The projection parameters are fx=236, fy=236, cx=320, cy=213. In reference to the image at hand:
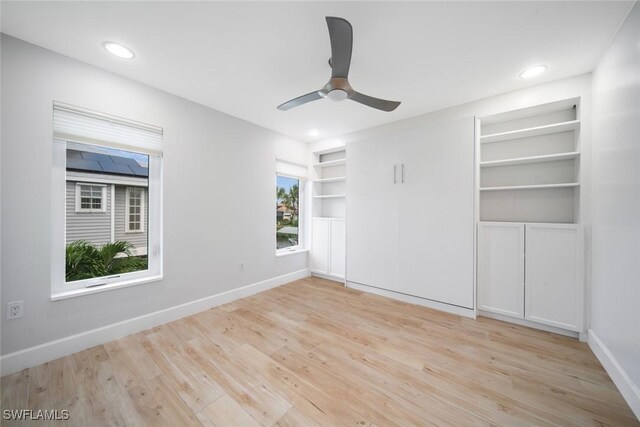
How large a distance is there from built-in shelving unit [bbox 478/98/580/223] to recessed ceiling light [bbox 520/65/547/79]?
0.38 meters

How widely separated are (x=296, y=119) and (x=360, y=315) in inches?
106

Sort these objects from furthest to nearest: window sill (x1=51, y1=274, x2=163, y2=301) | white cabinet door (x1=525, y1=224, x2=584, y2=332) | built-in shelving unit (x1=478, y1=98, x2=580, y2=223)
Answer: built-in shelving unit (x1=478, y1=98, x2=580, y2=223)
white cabinet door (x1=525, y1=224, x2=584, y2=332)
window sill (x1=51, y1=274, x2=163, y2=301)

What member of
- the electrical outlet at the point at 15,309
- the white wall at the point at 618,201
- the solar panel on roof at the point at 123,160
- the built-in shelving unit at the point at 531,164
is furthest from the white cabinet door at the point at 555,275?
the electrical outlet at the point at 15,309

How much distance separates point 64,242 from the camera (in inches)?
79.5

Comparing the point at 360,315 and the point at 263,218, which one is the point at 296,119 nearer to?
the point at 263,218

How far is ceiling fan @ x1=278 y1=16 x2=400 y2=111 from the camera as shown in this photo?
134cm

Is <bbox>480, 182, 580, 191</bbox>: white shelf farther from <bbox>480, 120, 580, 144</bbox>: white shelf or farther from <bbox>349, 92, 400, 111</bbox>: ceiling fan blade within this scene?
<bbox>349, 92, 400, 111</bbox>: ceiling fan blade

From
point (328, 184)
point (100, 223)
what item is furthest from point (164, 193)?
point (328, 184)

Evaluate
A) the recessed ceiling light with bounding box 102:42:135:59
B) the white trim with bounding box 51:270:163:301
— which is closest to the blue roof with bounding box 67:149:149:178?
the recessed ceiling light with bounding box 102:42:135:59

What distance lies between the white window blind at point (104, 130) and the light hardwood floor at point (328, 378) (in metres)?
1.85

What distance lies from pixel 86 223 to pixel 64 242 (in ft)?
0.73

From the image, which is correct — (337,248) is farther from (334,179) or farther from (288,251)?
(334,179)

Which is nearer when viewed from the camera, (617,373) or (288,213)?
(617,373)

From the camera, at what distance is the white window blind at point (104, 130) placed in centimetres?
199
